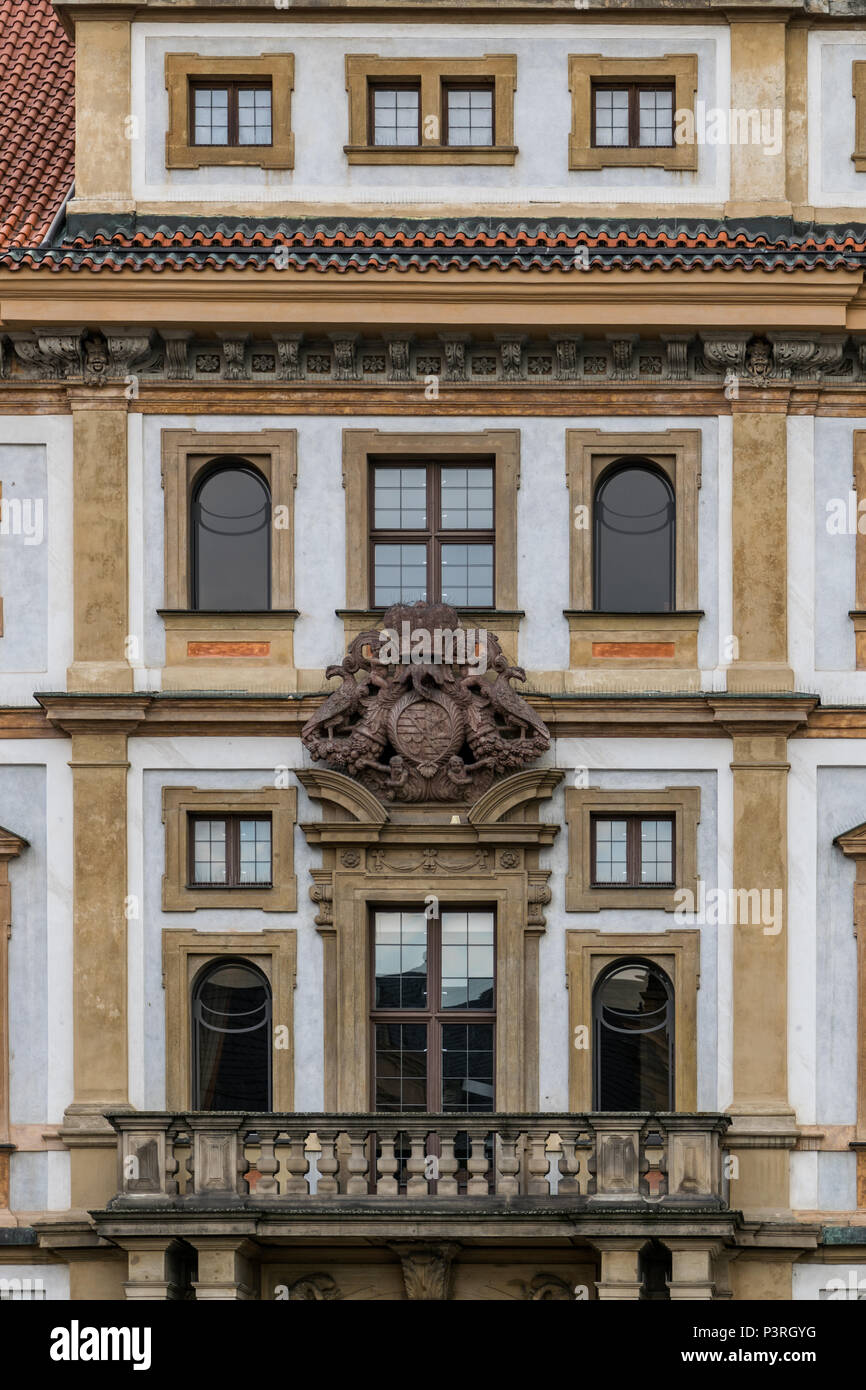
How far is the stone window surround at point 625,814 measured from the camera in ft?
136

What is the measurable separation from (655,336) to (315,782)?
6.16 m

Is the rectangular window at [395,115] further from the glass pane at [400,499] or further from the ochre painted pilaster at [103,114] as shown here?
the glass pane at [400,499]

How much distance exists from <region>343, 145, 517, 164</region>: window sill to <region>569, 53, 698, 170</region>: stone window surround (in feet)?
2.64

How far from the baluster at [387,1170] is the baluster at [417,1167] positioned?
147 mm

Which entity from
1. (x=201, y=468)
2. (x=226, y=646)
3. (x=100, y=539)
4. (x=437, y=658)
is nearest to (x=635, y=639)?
(x=437, y=658)

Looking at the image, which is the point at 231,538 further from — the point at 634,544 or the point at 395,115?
the point at 395,115

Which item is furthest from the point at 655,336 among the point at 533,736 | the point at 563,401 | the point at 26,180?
the point at 26,180

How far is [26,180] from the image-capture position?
143ft

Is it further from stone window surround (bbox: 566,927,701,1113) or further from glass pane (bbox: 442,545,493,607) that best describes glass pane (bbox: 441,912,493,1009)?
glass pane (bbox: 442,545,493,607)

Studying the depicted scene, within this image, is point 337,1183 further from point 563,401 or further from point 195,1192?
point 563,401

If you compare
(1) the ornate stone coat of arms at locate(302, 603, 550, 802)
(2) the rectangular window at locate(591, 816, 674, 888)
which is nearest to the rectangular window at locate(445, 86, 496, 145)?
(1) the ornate stone coat of arms at locate(302, 603, 550, 802)

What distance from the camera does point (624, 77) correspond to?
1690 inches

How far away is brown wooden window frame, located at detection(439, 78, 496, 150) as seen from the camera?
42906 mm
